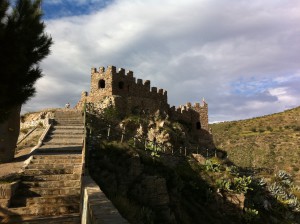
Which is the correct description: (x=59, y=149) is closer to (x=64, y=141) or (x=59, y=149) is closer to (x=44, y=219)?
(x=64, y=141)

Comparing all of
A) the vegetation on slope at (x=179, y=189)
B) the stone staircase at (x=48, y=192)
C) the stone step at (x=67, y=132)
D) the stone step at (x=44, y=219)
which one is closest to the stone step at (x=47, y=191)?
the stone staircase at (x=48, y=192)

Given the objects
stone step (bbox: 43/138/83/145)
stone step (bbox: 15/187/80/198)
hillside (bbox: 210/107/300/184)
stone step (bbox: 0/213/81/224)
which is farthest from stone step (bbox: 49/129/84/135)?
hillside (bbox: 210/107/300/184)

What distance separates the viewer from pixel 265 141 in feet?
209

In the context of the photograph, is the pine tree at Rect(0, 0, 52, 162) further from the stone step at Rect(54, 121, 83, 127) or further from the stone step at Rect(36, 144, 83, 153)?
the stone step at Rect(54, 121, 83, 127)

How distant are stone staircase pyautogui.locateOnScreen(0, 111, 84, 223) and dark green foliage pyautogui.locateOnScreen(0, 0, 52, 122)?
98.3 inches

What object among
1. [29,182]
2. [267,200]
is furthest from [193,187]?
[29,182]

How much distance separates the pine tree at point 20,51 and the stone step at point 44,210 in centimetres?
290

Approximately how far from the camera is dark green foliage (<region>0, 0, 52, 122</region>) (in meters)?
9.12

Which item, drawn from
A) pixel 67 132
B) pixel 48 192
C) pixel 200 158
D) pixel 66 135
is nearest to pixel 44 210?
pixel 48 192

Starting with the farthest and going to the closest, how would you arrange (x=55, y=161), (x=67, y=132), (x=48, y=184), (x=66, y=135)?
(x=67, y=132) < (x=66, y=135) < (x=55, y=161) < (x=48, y=184)

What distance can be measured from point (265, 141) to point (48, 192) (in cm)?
5899

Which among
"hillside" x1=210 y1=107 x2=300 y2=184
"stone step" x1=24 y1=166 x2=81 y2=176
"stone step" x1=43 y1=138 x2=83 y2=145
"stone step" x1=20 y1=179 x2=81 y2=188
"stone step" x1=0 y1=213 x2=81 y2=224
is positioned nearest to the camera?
"stone step" x1=0 y1=213 x2=81 y2=224

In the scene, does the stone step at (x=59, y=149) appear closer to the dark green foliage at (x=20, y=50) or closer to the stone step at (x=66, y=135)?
the stone step at (x=66, y=135)

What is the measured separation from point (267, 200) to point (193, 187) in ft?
25.7
